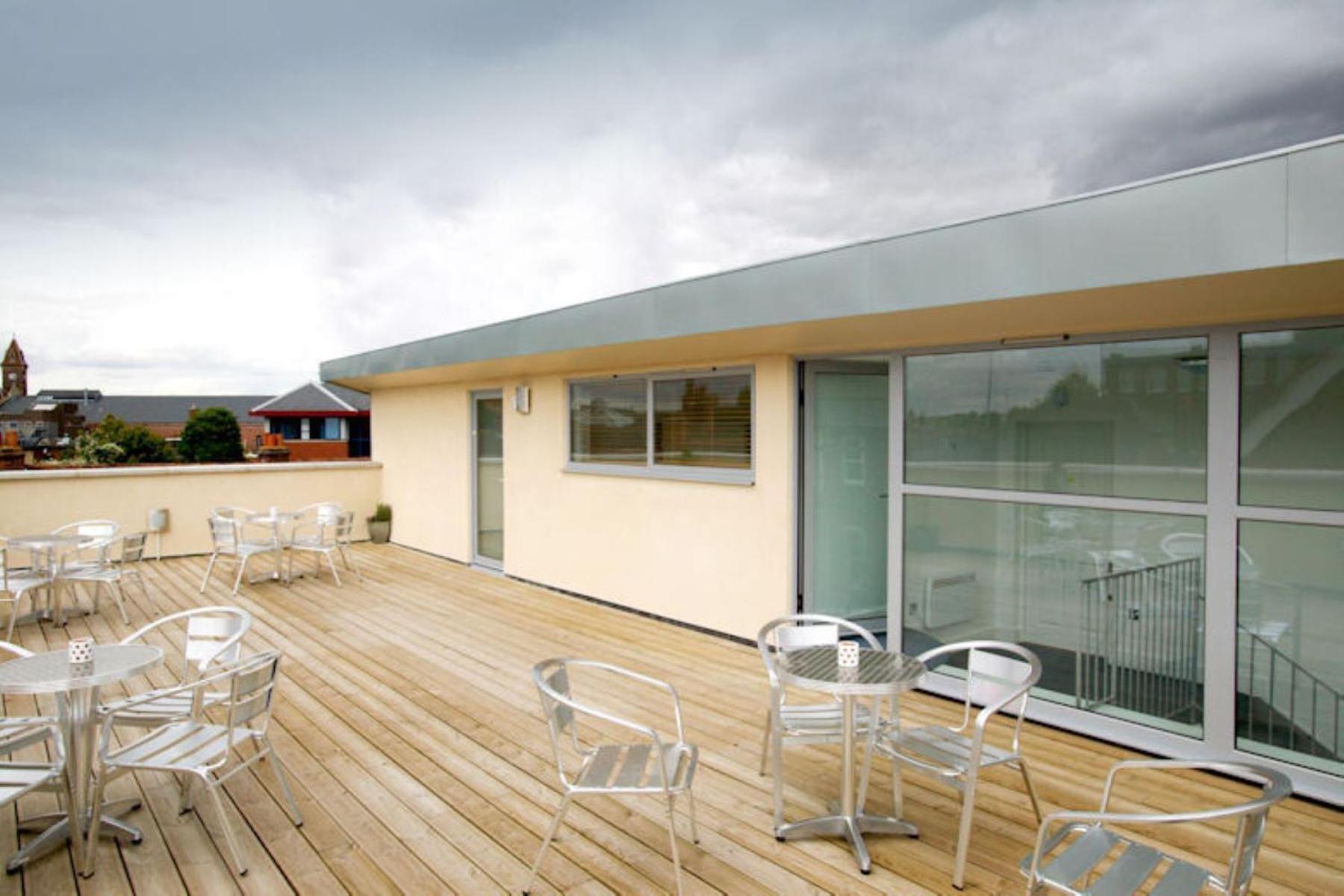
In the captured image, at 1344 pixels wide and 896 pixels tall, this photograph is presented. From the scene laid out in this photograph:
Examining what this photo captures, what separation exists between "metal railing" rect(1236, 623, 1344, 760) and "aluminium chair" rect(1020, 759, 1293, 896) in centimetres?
176

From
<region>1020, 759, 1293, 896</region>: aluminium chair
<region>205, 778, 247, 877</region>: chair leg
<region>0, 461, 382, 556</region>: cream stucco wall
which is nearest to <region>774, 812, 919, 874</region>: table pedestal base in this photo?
<region>1020, 759, 1293, 896</region>: aluminium chair

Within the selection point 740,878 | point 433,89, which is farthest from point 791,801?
point 433,89

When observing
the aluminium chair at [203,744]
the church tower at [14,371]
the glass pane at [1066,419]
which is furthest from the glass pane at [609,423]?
→ the church tower at [14,371]

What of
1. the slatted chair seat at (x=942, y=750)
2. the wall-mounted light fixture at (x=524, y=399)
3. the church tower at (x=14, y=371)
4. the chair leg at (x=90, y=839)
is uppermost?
the church tower at (x=14, y=371)

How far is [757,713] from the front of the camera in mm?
4453

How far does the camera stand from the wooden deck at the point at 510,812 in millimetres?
2754

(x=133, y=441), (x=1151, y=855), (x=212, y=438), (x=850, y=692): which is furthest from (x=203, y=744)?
(x=212, y=438)

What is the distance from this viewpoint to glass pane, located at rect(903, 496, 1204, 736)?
12.7 feet

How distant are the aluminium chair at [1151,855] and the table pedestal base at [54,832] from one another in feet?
10.8

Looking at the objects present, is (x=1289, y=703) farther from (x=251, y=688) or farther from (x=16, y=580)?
(x=16, y=580)

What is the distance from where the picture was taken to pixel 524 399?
817cm

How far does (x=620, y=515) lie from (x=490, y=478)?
2756 millimetres

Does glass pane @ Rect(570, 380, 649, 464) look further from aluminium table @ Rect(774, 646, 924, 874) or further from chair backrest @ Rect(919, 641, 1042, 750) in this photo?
chair backrest @ Rect(919, 641, 1042, 750)

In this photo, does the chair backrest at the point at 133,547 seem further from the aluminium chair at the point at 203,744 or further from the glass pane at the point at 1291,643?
the glass pane at the point at 1291,643
